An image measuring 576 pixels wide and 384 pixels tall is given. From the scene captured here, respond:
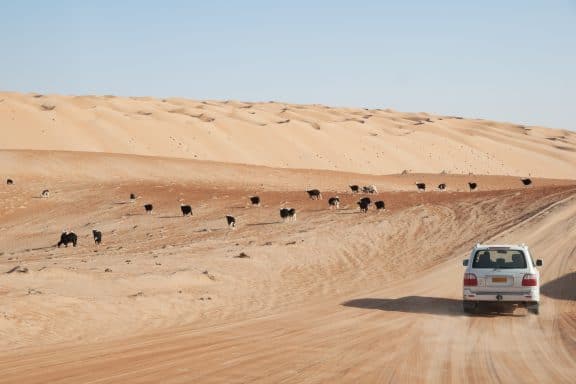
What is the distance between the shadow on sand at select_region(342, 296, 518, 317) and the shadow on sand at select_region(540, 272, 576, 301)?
8.44 feet

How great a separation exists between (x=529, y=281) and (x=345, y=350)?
5727 mm

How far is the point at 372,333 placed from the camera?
14.9 meters

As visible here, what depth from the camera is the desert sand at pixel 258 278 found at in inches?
474

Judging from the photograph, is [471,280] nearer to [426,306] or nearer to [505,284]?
[505,284]

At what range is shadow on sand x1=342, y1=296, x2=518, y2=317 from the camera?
18.2 m

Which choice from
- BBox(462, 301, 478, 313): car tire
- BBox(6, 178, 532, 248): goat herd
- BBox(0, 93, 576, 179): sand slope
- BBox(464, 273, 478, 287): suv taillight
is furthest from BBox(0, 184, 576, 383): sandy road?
BBox(0, 93, 576, 179): sand slope

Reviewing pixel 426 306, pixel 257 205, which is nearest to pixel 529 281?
pixel 426 306

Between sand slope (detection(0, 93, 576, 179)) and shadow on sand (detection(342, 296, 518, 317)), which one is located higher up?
sand slope (detection(0, 93, 576, 179))

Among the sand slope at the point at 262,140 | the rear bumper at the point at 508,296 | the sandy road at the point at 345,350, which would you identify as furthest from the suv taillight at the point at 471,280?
A: the sand slope at the point at 262,140

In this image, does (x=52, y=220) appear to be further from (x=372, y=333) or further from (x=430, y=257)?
(x=372, y=333)

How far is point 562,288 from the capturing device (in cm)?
2180

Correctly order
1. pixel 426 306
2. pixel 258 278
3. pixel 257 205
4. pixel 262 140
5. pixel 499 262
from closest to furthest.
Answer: pixel 499 262
pixel 426 306
pixel 258 278
pixel 257 205
pixel 262 140

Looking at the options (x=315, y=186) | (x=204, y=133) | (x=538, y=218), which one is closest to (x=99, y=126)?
(x=204, y=133)

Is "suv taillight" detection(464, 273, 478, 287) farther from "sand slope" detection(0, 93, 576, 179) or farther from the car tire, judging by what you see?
"sand slope" detection(0, 93, 576, 179)
